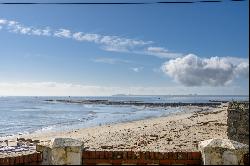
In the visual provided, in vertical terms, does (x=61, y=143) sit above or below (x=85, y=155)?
above

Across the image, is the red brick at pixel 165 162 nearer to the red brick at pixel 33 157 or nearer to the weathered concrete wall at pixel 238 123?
the red brick at pixel 33 157

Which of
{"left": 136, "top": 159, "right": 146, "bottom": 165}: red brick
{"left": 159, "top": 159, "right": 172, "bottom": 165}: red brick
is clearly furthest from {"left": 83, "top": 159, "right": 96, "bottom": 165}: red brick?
{"left": 159, "top": 159, "right": 172, "bottom": 165}: red brick

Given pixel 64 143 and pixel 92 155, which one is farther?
pixel 92 155

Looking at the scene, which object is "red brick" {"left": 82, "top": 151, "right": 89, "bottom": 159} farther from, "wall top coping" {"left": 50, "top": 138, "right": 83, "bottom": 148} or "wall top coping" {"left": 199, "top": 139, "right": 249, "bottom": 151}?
"wall top coping" {"left": 199, "top": 139, "right": 249, "bottom": 151}

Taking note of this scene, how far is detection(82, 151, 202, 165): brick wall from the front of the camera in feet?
14.8

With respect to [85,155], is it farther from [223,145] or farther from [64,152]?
[223,145]

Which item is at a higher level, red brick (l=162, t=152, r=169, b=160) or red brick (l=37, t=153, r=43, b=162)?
red brick (l=162, t=152, r=169, b=160)

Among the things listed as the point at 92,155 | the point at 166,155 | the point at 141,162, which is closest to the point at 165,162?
the point at 166,155

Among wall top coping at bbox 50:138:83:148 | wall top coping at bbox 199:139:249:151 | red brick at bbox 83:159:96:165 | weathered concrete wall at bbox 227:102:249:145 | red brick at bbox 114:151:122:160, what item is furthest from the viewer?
weathered concrete wall at bbox 227:102:249:145

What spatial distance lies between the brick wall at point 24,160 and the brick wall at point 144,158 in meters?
0.61

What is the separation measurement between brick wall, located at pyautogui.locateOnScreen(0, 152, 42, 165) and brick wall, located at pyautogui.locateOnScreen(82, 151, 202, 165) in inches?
23.9

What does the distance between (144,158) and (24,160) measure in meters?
1.52

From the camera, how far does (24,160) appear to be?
4.42m

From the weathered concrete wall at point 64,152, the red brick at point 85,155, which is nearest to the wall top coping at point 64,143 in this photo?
the weathered concrete wall at point 64,152
